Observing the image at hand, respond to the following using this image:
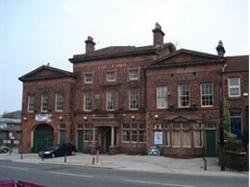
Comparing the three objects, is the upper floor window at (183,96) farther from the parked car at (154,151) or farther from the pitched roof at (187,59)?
the parked car at (154,151)

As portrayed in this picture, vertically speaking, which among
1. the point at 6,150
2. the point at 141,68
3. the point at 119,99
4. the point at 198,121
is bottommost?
the point at 6,150

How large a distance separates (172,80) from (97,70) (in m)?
9.01

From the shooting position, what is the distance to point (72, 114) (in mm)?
39094

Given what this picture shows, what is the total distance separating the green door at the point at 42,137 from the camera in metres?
40.0

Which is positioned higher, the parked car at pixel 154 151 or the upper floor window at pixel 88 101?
the upper floor window at pixel 88 101

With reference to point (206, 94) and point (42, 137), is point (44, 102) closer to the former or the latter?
point (42, 137)

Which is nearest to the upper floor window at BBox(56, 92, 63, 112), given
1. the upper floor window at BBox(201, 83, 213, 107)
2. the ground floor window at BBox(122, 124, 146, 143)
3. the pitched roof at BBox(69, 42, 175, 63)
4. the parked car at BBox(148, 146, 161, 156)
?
the pitched roof at BBox(69, 42, 175, 63)

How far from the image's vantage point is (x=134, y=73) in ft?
119

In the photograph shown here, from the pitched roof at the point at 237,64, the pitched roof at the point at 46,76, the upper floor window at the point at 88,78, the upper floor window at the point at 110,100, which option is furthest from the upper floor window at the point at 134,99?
the pitched roof at the point at 237,64

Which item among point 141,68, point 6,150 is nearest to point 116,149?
point 141,68

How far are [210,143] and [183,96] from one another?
15.9ft

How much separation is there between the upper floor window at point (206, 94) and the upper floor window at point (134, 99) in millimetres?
6752

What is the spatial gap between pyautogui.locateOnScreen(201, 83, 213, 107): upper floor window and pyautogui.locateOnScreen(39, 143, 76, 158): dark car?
13128 mm

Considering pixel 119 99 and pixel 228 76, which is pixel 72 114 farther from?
pixel 228 76
